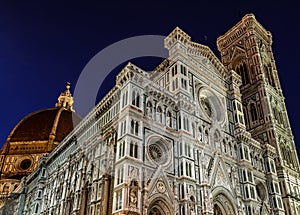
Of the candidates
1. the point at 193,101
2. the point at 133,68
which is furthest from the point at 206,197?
the point at 133,68

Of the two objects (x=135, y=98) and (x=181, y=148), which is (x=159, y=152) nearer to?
(x=181, y=148)

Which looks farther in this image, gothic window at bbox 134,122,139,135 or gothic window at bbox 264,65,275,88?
gothic window at bbox 264,65,275,88

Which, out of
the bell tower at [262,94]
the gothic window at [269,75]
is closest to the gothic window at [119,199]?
the bell tower at [262,94]

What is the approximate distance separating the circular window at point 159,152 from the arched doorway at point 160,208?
8.89ft

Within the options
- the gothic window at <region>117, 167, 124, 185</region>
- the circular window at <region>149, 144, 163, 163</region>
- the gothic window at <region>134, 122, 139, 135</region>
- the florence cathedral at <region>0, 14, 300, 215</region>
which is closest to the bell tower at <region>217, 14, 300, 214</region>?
the florence cathedral at <region>0, 14, 300, 215</region>

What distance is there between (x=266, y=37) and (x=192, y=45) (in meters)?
21.6

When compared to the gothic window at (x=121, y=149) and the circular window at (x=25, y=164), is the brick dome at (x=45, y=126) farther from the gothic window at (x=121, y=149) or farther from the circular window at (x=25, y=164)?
the gothic window at (x=121, y=149)

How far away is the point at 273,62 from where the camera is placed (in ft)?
143

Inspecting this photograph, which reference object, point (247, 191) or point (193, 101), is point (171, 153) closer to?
point (193, 101)

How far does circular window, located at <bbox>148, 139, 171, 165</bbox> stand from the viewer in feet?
67.3

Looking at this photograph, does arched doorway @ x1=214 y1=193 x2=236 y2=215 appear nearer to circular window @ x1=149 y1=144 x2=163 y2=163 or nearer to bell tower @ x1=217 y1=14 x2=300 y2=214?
circular window @ x1=149 y1=144 x2=163 y2=163

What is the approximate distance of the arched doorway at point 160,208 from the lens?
1870 cm

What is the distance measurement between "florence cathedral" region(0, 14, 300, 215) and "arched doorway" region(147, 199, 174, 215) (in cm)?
7

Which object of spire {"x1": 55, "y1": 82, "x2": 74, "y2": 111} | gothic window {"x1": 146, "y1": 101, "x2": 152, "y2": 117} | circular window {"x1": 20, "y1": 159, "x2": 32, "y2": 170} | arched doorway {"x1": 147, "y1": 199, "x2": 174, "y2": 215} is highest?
spire {"x1": 55, "y1": 82, "x2": 74, "y2": 111}
